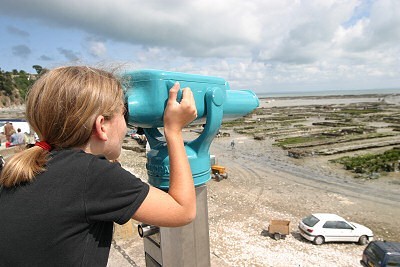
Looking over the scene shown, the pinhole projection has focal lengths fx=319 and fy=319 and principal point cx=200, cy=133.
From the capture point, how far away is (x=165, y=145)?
4.83 ft

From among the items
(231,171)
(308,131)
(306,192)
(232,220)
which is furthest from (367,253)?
(308,131)

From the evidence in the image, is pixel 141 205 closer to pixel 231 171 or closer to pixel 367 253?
pixel 367 253

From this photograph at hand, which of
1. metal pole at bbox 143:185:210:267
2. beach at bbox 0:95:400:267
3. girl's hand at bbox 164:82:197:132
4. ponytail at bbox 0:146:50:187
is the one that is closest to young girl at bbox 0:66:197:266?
ponytail at bbox 0:146:50:187

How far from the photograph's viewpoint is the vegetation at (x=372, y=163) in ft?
69.0

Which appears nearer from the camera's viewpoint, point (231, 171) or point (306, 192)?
point (306, 192)

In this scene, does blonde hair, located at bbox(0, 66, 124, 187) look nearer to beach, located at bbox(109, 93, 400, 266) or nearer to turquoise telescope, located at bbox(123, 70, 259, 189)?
turquoise telescope, located at bbox(123, 70, 259, 189)

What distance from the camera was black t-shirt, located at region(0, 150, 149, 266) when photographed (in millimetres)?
1024

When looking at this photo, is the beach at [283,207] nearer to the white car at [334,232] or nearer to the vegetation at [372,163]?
the white car at [334,232]

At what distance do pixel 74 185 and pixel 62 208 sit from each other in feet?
0.26

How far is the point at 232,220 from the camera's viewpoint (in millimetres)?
12609

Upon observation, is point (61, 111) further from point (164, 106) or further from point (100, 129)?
point (164, 106)

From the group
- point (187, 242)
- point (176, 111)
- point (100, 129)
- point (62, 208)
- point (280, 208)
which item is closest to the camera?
point (62, 208)

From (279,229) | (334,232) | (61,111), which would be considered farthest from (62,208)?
(334,232)

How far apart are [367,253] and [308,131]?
3274 cm
